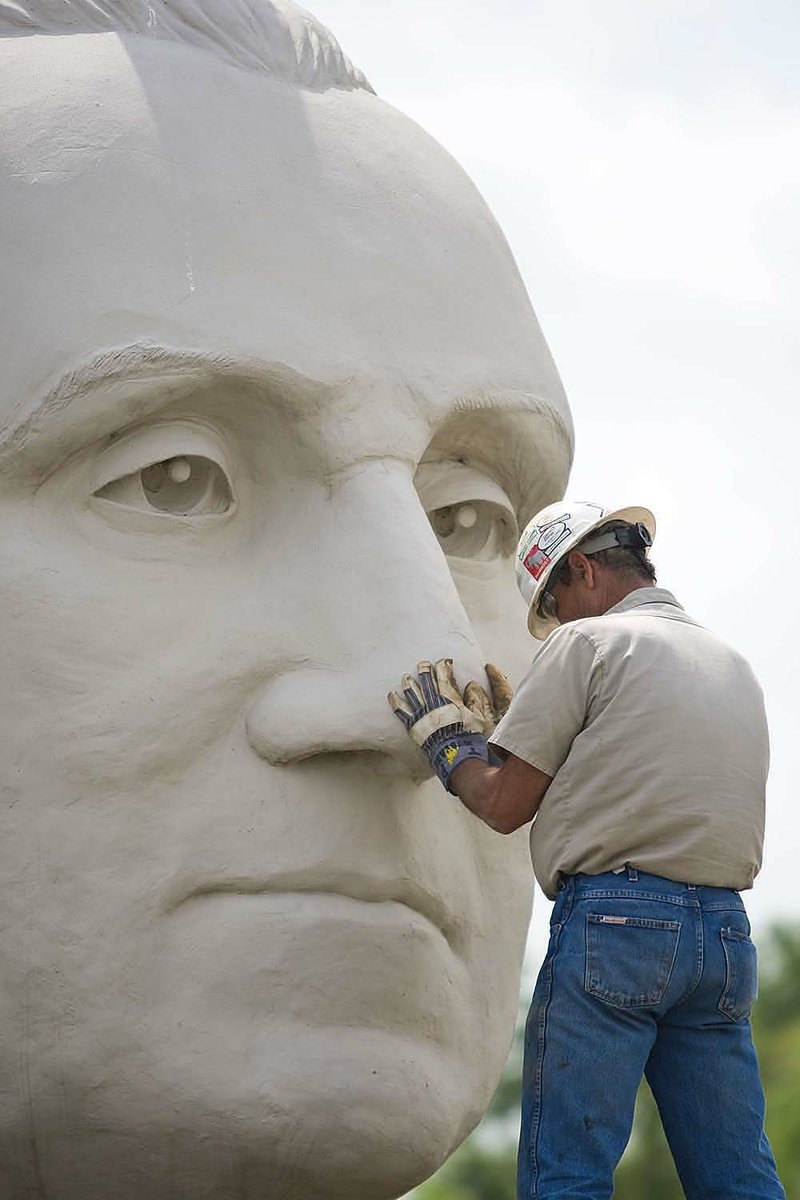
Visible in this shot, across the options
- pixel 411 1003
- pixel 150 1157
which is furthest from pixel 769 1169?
pixel 150 1157

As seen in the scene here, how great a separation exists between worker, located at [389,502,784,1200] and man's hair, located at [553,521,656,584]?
181 mm

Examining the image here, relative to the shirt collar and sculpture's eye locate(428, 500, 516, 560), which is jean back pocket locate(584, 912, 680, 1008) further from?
sculpture's eye locate(428, 500, 516, 560)

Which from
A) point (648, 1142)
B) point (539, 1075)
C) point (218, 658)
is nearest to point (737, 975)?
point (539, 1075)

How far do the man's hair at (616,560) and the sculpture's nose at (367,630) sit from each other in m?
0.29

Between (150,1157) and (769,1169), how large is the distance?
149 centimetres

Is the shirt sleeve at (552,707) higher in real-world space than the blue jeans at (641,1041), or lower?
higher

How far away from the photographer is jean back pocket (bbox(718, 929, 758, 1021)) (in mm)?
4668

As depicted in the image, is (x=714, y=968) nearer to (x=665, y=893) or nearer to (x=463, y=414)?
(x=665, y=893)

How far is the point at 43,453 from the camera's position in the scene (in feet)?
16.4

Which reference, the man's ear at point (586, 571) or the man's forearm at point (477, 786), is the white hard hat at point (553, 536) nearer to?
the man's ear at point (586, 571)

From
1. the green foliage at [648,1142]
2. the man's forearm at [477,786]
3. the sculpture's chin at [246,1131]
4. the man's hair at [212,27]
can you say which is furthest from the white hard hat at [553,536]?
the green foliage at [648,1142]

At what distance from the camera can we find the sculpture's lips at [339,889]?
Answer: 16.1ft

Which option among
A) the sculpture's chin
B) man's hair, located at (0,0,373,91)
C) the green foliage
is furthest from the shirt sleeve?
the green foliage

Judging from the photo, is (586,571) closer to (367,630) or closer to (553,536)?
(553,536)
